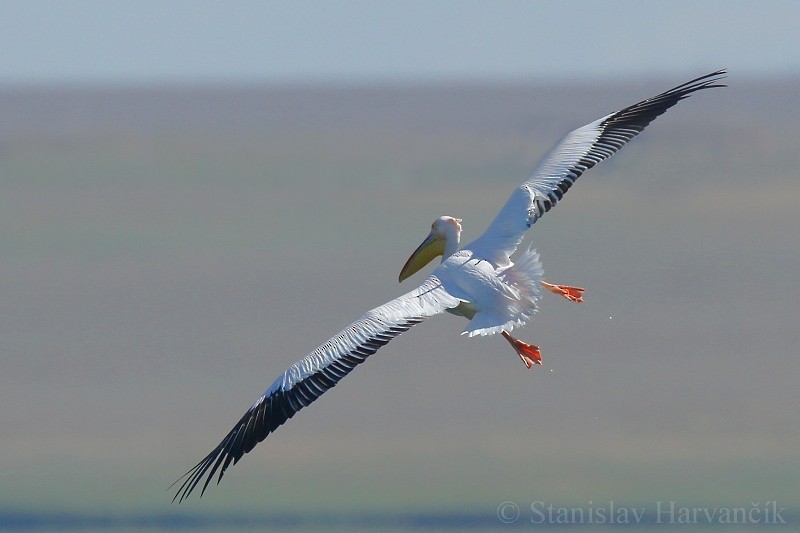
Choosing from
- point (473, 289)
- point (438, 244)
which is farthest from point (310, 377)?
point (438, 244)

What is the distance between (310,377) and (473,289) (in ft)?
5.02

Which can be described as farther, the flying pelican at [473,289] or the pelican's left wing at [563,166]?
the pelican's left wing at [563,166]

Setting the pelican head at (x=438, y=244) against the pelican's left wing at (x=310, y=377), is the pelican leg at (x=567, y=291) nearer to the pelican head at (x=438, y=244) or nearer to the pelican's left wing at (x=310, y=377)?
the pelican head at (x=438, y=244)

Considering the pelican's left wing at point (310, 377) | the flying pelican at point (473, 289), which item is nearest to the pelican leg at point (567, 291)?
→ the flying pelican at point (473, 289)

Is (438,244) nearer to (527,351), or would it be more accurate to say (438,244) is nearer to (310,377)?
(527,351)

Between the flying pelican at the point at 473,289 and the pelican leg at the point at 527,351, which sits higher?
the flying pelican at the point at 473,289

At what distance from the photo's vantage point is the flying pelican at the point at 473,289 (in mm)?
10617

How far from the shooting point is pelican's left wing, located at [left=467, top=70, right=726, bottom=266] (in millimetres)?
12344

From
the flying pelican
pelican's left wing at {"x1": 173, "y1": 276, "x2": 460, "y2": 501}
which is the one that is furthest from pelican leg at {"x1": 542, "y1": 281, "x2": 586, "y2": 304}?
pelican's left wing at {"x1": 173, "y1": 276, "x2": 460, "y2": 501}

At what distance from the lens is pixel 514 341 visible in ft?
40.7

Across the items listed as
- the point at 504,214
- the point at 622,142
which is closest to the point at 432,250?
the point at 504,214

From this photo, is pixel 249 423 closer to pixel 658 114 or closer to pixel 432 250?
pixel 432 250

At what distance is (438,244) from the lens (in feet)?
43.5

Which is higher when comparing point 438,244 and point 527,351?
point 438,244
